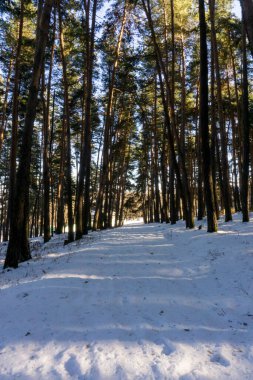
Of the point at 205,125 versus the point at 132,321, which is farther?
the point at 205,125

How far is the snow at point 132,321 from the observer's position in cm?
328

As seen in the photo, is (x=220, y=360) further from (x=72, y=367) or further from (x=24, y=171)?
(x=24, y=171)

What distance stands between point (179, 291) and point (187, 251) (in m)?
3.42

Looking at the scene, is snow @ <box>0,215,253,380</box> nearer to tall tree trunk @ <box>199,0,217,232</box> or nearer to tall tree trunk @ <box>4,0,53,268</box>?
tall tree trunk @ <box>4,0,53,268</box>

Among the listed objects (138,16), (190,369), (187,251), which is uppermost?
(138,16)

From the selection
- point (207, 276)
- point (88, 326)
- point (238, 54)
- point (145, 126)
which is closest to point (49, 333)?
point (88, 326)

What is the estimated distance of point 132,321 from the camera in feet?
14.3

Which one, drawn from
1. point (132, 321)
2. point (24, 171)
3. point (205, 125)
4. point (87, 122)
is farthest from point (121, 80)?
point (132, 321)

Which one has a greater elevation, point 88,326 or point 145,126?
point 145,126

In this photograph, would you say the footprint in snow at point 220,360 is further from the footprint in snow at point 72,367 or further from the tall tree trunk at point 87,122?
the tall tree trunk at point 87,122

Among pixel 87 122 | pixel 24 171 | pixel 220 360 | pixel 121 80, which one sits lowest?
pixel 220 360

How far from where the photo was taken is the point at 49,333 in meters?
3.99

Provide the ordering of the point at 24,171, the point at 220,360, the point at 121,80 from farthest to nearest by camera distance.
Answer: the point at 121,80 < the point at 24,171 < the point at 220,360

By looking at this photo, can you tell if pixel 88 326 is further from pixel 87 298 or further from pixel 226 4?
pixel 226 4
